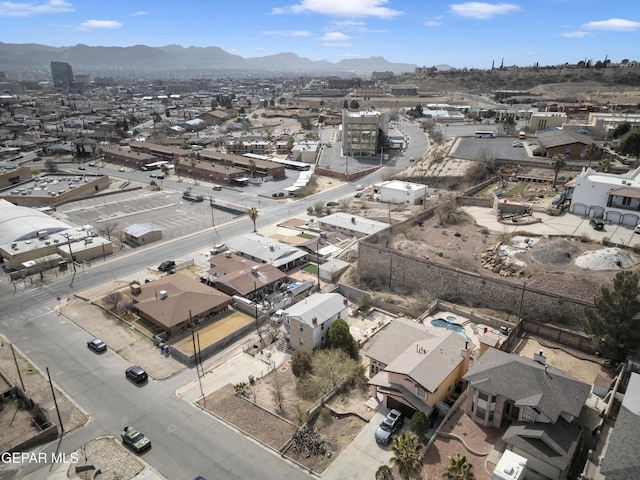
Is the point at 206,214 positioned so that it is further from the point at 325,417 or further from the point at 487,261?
the point at 325,417

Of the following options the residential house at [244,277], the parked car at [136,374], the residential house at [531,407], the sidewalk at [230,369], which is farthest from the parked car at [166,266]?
the residential house at [531,407]

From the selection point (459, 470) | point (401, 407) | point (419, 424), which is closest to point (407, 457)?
point (459, 470)

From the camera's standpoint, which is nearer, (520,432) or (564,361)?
(520,432)

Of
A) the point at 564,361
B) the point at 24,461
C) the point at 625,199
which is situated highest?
the point at 625,199

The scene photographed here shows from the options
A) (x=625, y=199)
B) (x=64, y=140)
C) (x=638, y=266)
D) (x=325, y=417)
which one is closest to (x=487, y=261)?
(x=638, y=266)

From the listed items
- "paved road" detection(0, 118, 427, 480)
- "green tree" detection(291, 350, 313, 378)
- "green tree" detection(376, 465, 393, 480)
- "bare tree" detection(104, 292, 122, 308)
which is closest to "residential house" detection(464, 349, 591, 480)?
"green tree" detection(376, 465, 393, 480)

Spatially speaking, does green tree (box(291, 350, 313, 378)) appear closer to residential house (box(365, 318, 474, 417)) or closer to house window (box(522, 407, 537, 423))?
residential house (box(365, 318, 474, 417))
